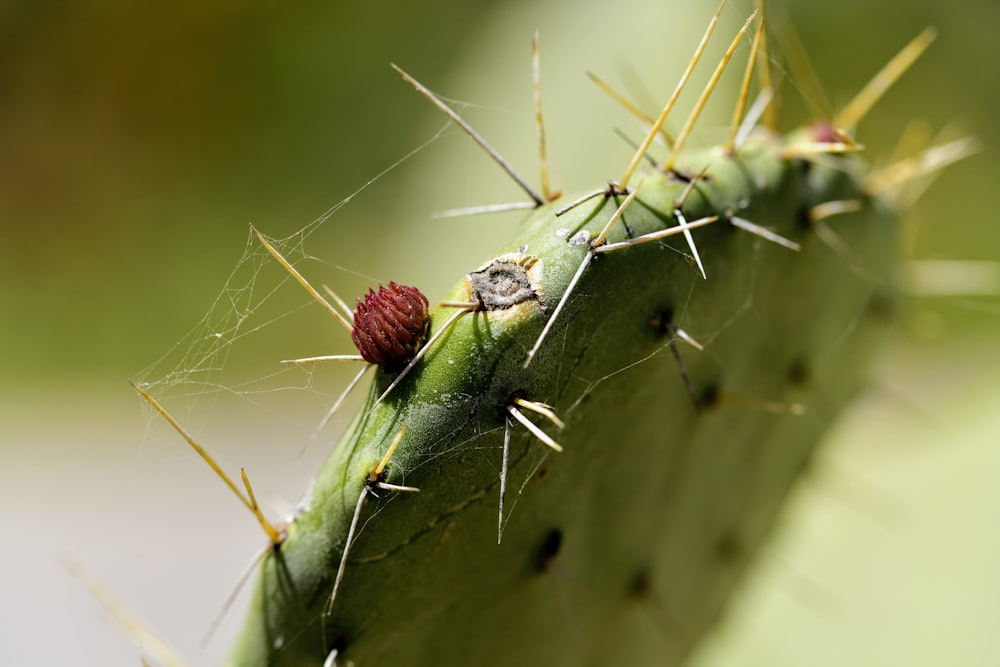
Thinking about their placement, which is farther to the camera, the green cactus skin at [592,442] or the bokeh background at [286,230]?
the bokeh background at [286,230]

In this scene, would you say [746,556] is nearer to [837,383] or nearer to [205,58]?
[837,383]

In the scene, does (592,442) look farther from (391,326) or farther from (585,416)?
→ (391,326)

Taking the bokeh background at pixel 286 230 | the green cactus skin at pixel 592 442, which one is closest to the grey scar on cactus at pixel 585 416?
the green cactus skin at pixel 592 442

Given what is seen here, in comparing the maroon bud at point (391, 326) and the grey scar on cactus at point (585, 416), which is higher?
the maroon bud at point (391, 326)

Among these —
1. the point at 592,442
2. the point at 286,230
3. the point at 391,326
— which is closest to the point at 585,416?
the point at 592,442

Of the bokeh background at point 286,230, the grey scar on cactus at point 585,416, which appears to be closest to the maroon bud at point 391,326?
the grey scar on cactus at point 585,416

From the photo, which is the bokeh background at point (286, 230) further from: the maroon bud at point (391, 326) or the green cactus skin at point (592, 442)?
the maroon bud at point (391, 326)
